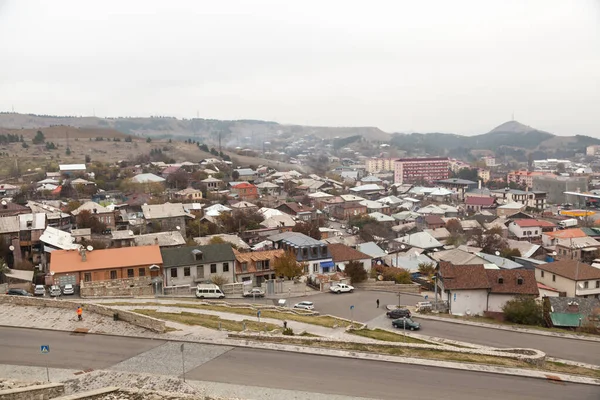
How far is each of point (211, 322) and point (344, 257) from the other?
48.9 ft

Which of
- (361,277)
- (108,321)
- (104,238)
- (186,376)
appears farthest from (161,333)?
(104,238)

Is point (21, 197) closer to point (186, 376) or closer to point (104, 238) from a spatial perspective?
point (104, 238)

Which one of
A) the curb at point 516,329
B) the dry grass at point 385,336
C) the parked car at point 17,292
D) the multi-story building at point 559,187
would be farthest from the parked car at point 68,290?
the multi-story building at point 559,187

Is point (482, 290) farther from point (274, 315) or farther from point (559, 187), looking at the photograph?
point (559, 187)

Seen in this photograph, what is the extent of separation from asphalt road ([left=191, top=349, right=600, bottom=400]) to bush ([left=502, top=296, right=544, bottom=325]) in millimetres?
9350

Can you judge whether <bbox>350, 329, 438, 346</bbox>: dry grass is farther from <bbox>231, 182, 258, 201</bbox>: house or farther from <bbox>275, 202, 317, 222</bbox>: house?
<bbox>231, 182, 258, 201</bbox>: house

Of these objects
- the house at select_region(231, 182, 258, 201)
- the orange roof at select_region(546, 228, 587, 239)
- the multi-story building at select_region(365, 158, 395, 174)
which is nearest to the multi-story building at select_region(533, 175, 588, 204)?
the orange roof at select_region(546, 228, 587, 239)

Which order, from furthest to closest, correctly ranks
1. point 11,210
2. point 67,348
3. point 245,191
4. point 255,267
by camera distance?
1. point 245,191
2. point 11,210
3. point 255,267
4. point 67,348

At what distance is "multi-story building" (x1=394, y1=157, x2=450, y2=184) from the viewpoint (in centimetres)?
12288

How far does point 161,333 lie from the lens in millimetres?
15781

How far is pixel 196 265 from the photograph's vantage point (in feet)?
84.5

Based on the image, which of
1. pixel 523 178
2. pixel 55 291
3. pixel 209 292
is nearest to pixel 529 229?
pixel 209 292

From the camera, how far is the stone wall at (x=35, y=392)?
419 inches

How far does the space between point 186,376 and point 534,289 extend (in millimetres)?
16647
